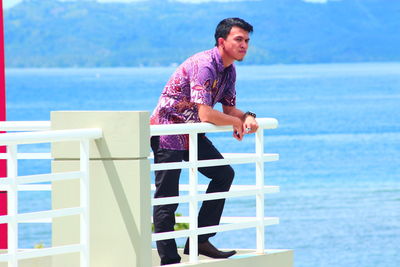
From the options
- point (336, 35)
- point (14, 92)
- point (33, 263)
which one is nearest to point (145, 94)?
point (14, 92)

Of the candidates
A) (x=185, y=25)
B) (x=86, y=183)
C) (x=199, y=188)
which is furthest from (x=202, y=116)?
(x=185, y=25)

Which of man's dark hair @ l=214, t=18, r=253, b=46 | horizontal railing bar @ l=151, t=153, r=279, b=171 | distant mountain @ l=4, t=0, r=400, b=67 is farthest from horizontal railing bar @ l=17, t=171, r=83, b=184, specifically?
distant mountain @ l=4, t=0, r=400, b=67

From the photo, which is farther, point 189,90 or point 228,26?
point 228,26

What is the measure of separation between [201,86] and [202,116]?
0.18 meters

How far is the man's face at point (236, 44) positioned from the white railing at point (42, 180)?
4.44 ft

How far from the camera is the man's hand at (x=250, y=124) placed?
8.25 meters

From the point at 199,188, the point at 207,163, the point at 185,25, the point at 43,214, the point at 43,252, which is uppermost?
the point at 185,25

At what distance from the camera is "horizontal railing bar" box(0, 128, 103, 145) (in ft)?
21.5

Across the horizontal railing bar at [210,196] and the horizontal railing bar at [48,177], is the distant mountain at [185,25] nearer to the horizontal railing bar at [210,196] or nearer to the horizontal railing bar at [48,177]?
the horizontal railing bar at [210,196]

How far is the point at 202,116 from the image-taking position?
8.07 meters

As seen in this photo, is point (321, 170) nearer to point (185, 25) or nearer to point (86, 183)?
point (86, 183)

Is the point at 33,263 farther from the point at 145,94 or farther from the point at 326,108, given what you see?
the point at 145,94

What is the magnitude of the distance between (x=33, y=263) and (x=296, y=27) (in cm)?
16772

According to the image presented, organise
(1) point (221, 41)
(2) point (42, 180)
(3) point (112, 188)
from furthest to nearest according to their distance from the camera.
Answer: (1) point (221, 41) < (3) point (112, 188) < (2) point (42, 180)
